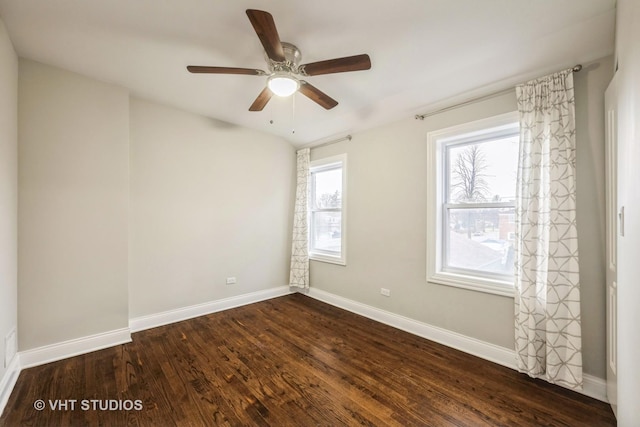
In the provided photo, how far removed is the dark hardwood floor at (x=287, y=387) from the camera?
5.63 ft

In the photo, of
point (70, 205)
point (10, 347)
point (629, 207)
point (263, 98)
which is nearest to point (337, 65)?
point (263, 98)

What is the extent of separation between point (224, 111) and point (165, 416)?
3.10 metres

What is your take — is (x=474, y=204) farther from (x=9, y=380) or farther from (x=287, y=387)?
(x=9, y=380)

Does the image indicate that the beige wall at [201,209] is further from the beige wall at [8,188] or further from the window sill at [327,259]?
the beige wall at [8,188]

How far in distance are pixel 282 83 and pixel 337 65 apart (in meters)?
0.45

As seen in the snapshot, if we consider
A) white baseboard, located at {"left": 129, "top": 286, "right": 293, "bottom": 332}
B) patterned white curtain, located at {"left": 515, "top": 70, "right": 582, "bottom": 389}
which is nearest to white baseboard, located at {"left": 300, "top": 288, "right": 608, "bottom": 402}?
patterned white curtain, located at {"left": 515, "top": 70, "right": 582, "bottom": 389}

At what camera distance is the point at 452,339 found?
2684mm

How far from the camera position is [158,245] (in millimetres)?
3148

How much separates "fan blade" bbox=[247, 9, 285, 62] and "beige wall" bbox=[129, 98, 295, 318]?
83.7 inches

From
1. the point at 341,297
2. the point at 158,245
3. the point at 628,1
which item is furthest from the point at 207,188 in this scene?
the point at 628,1

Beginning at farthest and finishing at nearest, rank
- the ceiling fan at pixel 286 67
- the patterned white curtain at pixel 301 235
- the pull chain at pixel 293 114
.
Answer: the patterned white curtain at pixel 301 235
the pull chain at pixel 293 114
the ceiling fan at pixel 286 67

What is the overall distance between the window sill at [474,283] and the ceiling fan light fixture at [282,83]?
2.39 metres

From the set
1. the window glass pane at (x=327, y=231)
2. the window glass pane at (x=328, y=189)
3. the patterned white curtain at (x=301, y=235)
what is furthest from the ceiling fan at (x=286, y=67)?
the window glass pane at (x=327, y=231)

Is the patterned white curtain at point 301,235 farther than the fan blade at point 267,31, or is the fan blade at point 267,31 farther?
the patterned white curtain at point 301,235
